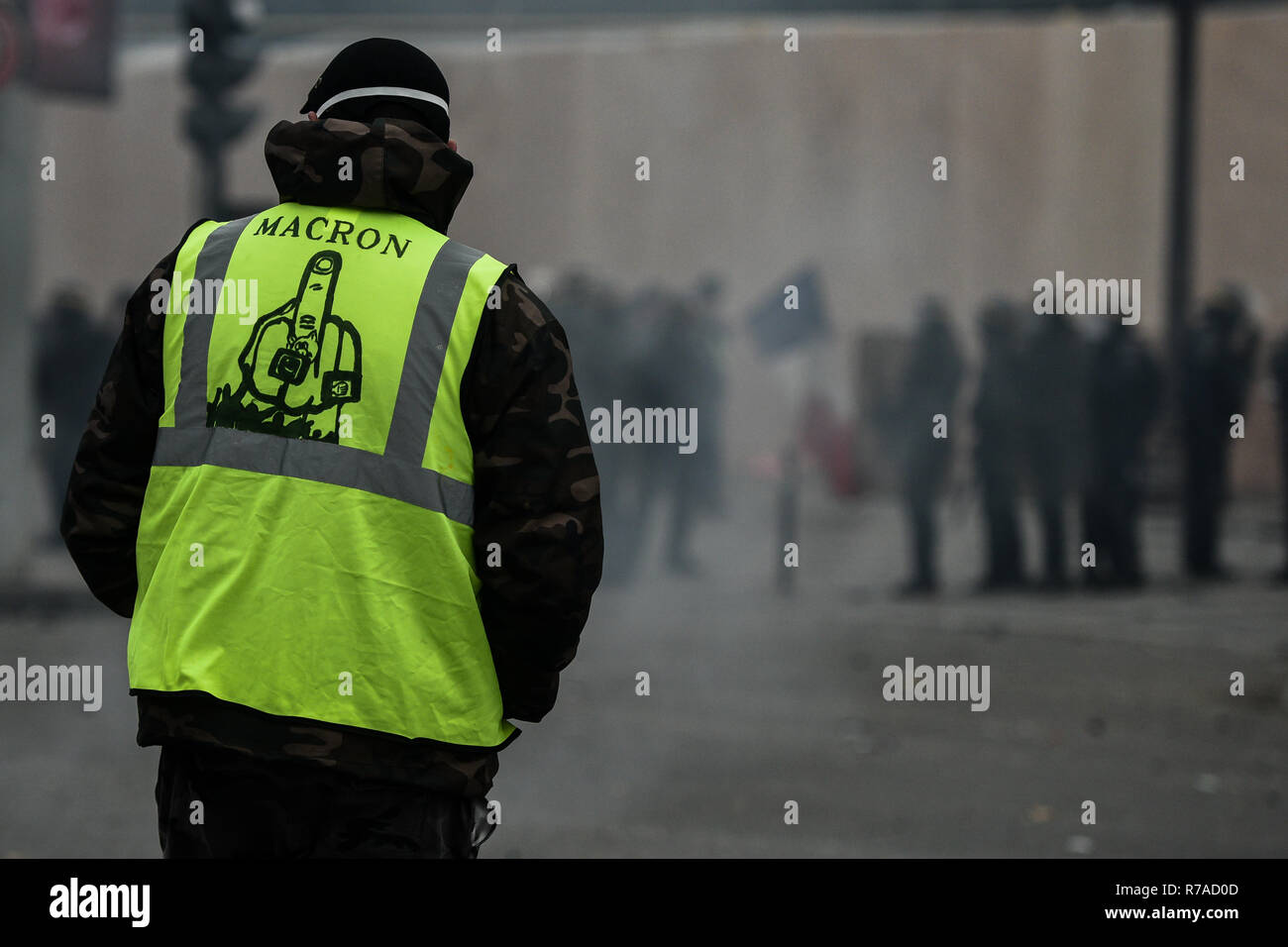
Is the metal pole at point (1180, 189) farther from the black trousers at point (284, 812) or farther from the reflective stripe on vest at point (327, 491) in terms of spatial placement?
the black trousers at point (284, 812)

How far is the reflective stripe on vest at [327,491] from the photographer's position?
93.0 inches

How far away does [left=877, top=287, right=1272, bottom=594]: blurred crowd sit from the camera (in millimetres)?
11570

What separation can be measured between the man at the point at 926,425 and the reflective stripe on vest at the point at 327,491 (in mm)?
9103

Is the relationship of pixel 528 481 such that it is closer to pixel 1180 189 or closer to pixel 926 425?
pixel 926 425

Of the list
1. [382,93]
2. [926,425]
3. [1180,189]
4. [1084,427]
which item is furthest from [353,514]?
[1180,189]

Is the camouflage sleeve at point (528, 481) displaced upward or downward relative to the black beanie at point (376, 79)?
downward

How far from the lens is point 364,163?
7.92 feet

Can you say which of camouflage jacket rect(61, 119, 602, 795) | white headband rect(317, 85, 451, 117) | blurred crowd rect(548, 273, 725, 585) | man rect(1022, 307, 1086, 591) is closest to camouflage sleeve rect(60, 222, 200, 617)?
camouflage jacket rect(61, 119, 602, 795)

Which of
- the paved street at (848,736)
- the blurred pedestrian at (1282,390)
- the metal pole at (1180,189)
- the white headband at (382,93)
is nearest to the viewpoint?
the white headband at (382,93)

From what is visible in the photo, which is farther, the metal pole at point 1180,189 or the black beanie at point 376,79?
the metal pole at point 1180,189

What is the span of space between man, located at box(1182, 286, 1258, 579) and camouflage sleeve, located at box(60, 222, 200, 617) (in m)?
10.2

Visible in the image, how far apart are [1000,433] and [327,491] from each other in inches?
387

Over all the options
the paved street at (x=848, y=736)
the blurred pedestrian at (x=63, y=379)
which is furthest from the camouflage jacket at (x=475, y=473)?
the blurred pedestrian at (x=63, y=379)
